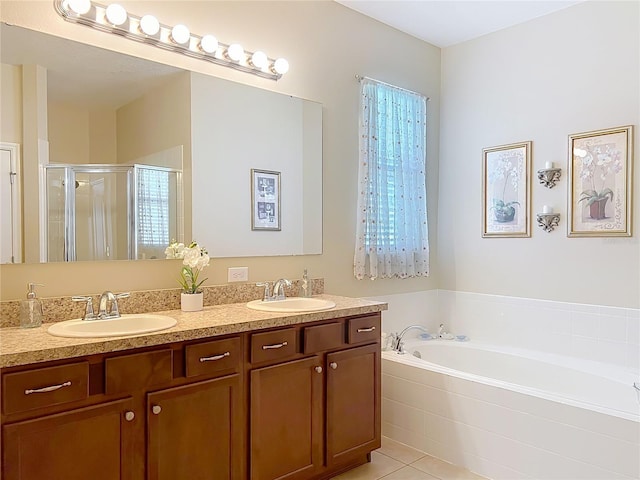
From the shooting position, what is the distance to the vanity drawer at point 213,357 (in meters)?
1.96

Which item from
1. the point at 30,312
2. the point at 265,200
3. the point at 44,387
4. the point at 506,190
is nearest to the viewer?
the point at 44,387

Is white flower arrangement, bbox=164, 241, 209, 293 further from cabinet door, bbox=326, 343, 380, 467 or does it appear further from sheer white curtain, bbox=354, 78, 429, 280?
sheer white curtain, bbox=354, 78, 429, 280

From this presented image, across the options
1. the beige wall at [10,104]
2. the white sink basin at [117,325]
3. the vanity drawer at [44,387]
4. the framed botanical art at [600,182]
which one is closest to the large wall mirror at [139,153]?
the beige wall at [10,104]

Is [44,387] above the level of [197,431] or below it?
above

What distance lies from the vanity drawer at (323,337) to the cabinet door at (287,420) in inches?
2.7

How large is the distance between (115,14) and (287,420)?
6.91 ft

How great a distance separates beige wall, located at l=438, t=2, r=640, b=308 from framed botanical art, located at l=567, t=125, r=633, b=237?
2.0 inches

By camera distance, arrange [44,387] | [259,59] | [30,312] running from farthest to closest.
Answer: [259,59], [30,312], [44,387]

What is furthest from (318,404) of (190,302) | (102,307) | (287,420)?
(102,307)

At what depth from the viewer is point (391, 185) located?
142 inches

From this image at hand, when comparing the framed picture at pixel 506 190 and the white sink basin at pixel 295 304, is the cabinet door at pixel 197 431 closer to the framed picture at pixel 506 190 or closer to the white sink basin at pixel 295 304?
the white sink basin at pixel 295 304

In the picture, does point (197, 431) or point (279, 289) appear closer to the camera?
A: point (197, 431)

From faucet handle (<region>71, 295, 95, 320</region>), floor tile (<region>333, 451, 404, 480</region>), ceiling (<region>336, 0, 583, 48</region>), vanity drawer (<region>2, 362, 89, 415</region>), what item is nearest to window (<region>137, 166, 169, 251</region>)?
faucet handle (<region>71, 295, 95, 320</region>)

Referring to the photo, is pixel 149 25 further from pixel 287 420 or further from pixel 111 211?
pixel 287 420
